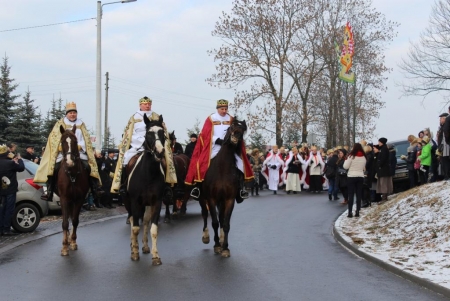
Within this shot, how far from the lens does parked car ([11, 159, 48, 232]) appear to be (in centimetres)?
1594

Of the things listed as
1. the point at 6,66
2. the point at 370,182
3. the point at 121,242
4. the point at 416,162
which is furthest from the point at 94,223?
the point at 6,66

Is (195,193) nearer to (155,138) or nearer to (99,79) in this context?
(155,138)

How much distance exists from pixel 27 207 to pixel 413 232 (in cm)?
888

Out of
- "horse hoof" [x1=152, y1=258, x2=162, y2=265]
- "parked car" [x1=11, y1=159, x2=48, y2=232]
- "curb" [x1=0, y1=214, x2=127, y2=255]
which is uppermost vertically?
"parked car" [x1=11, y1=159, x2=48, y2=232]

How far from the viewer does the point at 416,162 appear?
2119 centimetres

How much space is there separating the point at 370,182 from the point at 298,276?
1124 centimetres

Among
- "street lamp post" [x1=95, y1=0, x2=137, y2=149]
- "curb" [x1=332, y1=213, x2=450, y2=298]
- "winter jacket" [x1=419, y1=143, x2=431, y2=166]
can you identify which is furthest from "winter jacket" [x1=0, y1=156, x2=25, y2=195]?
"winter jacket" [x1=419, y1=143, x2=431, y2=166]

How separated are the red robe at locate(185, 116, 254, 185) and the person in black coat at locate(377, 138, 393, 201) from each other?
8286 millimetres

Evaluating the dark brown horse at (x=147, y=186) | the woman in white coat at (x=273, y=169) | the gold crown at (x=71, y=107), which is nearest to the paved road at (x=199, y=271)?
the dark brown horse at (x=147, y=186)

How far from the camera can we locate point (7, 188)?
15.2 meters

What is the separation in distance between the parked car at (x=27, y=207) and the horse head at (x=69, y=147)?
4.37 m

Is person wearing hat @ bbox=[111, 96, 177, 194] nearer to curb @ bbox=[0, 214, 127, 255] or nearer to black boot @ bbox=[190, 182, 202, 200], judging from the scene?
black boot @ bbox=[190, 182, 202, 200]

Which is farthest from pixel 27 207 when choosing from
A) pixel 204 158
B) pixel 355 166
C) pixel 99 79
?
pixel 99 79

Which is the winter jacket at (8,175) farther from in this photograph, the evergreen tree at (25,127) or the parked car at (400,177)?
the evergreen tree at (25,127)
